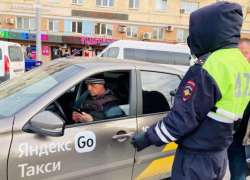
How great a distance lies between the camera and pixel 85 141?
1.77 m

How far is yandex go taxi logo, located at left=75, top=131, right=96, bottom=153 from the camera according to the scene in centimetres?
173

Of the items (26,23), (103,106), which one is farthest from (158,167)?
(26,23)

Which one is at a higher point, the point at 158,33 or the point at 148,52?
the point at 158,33

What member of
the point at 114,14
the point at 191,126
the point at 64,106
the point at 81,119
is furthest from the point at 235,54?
the point at 114,14

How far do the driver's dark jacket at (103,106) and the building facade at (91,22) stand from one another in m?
20.2

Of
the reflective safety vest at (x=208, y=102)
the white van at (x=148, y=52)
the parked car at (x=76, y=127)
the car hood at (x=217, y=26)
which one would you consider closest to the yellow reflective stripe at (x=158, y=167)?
the parked car at (x=76, y=127)

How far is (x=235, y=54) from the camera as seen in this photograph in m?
1.35

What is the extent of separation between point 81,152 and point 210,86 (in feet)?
3.74

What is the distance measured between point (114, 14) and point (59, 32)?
6.22m

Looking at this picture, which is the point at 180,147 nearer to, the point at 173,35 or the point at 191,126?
the point at 191,126

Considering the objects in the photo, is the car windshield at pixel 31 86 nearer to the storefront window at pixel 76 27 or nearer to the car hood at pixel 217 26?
the car hood at pixel 217 26

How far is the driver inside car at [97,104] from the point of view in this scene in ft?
6.70

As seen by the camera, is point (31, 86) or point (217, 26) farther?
point (31, 86)

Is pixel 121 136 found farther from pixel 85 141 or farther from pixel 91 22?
pixel 91 22
